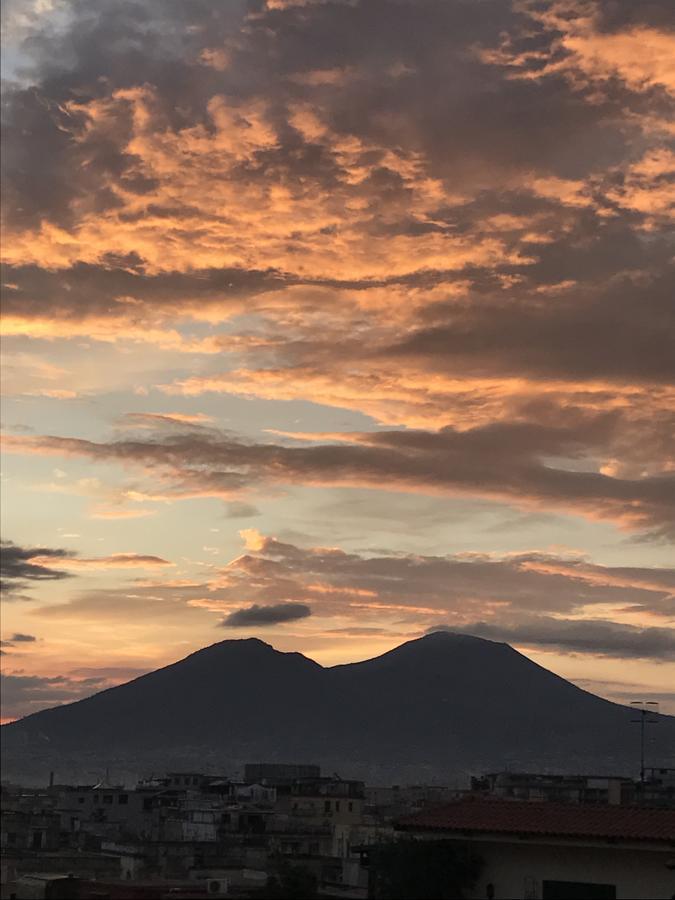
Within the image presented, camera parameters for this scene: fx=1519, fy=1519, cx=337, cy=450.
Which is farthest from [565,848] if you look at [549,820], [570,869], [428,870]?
[428,870]

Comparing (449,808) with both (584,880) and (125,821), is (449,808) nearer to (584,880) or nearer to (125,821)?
(584,880)

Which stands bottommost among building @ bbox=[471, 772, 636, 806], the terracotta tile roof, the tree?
the tree

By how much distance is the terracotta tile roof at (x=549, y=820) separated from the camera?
45.0 m

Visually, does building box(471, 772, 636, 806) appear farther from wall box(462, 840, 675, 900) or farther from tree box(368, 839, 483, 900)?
wall box(462, 840, 675, 900)

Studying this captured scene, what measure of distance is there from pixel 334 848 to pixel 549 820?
73137 millimetres

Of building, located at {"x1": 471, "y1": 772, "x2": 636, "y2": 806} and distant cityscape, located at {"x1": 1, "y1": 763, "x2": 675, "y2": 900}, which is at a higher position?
building, located at {"x1": 471, "y1": 772, "x2": 636, "y2": 806}

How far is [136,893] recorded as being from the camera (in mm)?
50344

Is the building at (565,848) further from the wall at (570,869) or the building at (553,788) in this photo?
the building at (553,788)

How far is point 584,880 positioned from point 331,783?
121m

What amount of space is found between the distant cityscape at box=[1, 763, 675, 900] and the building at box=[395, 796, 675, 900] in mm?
41

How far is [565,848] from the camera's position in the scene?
46125mm

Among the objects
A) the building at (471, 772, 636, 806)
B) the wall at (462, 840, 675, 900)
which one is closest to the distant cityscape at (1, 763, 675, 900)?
the wall at (462, 840, 675, 900)

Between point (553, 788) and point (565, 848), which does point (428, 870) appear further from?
point (553, 788)

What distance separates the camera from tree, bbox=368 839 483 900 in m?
47.2
